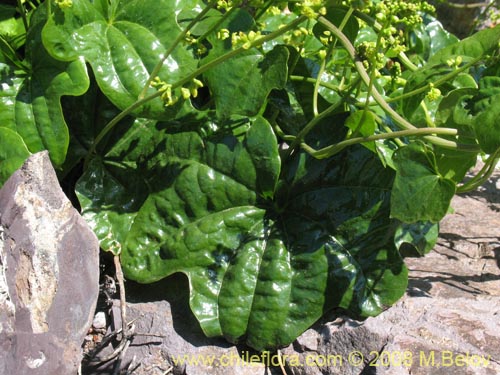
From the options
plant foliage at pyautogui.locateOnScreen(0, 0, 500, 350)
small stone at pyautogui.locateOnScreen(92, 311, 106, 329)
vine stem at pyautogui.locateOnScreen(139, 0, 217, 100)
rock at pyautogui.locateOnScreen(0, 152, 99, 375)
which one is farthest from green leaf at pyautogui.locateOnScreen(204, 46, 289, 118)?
small stone at pyautogui.locateOnScreen(92, 311, 106, 329)

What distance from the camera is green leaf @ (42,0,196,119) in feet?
5.45

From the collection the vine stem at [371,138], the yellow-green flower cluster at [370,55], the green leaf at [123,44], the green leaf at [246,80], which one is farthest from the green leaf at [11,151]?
the yellow-green flower cluster at [370,55]

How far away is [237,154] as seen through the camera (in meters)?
1.73

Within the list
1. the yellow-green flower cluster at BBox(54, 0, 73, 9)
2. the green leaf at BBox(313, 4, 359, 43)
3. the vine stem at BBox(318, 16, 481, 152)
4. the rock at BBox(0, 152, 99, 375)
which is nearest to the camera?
the rock at BBox(0, 152, 99, 375)

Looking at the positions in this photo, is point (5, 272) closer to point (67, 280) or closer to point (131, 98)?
point (67, 280)

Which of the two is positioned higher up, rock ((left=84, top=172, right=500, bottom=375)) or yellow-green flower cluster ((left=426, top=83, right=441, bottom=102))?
yellow-green flower cluster ((left=426, top=83, right=441, bottom=102))

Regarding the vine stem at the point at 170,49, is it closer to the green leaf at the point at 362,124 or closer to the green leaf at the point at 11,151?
the green leaf at the point at 11,151

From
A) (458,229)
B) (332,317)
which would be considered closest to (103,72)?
(332,317)

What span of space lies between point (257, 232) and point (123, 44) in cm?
59

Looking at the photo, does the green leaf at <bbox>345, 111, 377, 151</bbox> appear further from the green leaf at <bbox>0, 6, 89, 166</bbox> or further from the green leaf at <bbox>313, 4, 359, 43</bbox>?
the green leaf at <bbox>0, 6, 89, 166</bbox>

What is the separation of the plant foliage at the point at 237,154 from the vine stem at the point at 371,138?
0.01 m

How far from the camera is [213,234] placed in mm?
1734

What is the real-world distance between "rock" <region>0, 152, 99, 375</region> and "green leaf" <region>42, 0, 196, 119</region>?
0.87 feet

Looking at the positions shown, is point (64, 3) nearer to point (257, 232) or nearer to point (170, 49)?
point (170, 49)
